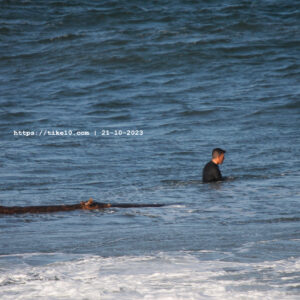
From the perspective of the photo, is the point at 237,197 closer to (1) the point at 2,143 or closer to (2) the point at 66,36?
(1) the point at 2,143

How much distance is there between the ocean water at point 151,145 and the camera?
6137 millimetres

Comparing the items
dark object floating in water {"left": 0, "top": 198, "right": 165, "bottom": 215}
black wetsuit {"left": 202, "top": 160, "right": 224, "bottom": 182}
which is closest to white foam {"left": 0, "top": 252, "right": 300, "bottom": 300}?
dark object floating in water {"left": 0, "top": 198, "right": 165, "bottom": 215}

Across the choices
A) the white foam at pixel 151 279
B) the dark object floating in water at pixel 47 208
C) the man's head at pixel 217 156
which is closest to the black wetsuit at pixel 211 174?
the man's head at pixel 217 156

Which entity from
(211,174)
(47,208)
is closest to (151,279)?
(47,208)

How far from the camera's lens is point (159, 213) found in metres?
8.88

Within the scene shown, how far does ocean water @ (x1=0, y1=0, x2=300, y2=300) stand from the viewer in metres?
6.14

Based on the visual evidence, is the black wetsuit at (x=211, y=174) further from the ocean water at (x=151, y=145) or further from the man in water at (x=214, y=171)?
the ocean water at (x=151, y=145)

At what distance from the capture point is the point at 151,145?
1664cm

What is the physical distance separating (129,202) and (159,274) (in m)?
4.11

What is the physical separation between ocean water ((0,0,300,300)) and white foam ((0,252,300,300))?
0.02m

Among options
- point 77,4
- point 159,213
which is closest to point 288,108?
point 159,213

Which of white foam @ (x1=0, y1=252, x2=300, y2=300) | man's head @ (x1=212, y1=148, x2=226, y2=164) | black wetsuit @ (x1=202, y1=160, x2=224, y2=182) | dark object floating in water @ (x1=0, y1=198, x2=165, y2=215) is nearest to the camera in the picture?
white foam @ (x1=0, y1=252, x2=300, y2=300)

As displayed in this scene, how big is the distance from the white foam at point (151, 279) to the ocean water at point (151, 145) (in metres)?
0.02

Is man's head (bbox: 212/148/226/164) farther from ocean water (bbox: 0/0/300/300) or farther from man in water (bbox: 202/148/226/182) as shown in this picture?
ocean water (bbox: 0/0/300/300)
